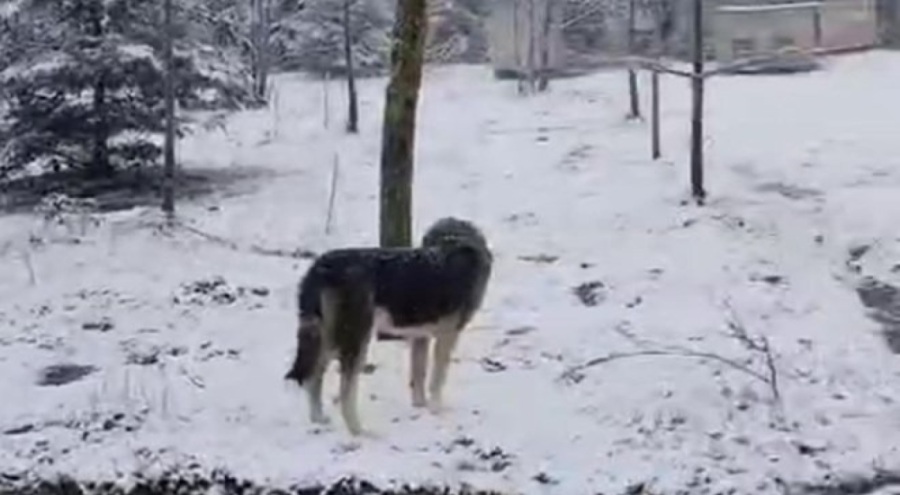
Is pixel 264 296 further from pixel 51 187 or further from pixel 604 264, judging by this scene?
pixel 51 187

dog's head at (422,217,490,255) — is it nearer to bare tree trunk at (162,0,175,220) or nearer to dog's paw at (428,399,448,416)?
dog's paw at (428,399,448,416)

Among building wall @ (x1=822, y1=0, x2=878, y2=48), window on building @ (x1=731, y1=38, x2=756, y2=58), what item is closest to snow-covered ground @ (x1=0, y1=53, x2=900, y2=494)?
window on building @ (x1=731, y1=38, x2=756, y2=58)

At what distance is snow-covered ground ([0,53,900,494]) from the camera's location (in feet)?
22.6

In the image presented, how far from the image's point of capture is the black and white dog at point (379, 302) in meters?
6.86

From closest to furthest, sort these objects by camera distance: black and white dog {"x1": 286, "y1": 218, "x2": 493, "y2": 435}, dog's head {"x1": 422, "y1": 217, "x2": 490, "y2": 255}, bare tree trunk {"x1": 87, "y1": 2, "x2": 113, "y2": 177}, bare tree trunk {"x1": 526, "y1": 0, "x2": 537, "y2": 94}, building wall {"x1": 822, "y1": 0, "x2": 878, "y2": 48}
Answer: black and white dog {"x1": 286, "y1": 218, "x2": 493, "y2": 435}, dog's head {"x1": 422, "y1": 217, "x2": 490, "y2": 255}, bare tree trunk {"x1": 87, "y1": 2, "x2": 113, "y2": 177}, bare tree trunk {"x1": 526, "y1": 0, "x2": 537, "y2": 94}, building wall {"x1": 822, "y1": 0, "x2": 878, "y2": 48}

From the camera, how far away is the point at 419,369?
7465mm

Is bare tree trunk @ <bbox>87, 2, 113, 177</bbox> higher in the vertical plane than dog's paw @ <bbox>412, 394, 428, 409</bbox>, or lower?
higher

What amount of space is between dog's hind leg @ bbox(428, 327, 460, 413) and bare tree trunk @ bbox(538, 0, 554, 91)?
2158 cm

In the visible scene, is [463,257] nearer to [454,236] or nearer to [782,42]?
[454,236]

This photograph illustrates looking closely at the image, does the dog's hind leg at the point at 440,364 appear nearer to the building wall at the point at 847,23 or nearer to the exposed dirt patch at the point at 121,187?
the exposed dirt patch at the point at 121,187

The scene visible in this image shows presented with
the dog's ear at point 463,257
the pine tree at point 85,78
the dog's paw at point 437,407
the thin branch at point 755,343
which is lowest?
the dog's paw at point 437,407

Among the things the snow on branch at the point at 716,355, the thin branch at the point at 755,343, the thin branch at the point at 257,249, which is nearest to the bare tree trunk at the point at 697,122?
the thin branch at the point at 257,249

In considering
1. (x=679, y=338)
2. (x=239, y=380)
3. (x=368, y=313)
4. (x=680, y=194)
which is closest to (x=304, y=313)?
(x=368, y=313)

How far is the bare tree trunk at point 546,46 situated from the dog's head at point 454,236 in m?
21.5
